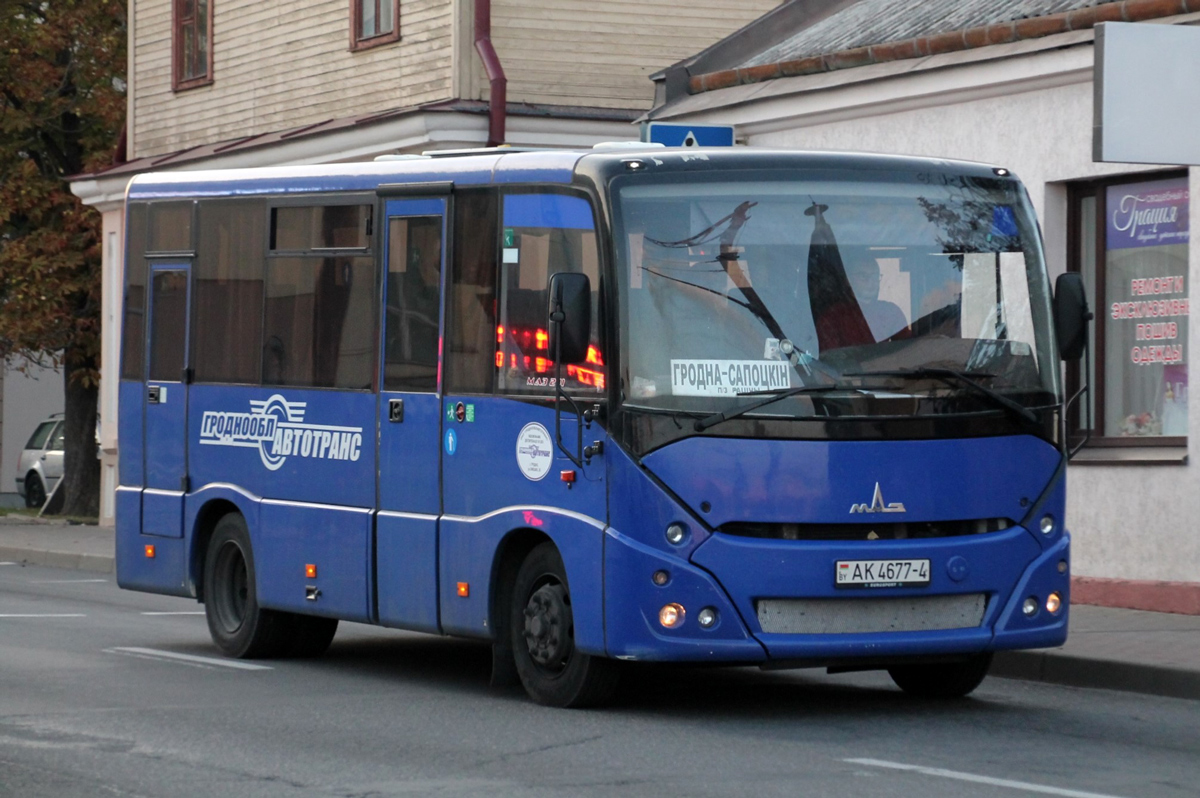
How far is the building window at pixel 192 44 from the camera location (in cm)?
2934

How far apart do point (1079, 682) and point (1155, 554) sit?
3.37 metres

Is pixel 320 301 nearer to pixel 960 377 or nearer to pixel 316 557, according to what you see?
pixel 316 557

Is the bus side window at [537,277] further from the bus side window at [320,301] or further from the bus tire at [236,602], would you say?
the bus tire at [236,602]

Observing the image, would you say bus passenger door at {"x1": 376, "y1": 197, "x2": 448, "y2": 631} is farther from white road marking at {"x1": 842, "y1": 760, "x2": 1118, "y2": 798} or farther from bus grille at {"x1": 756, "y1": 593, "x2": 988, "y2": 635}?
white road marking at {"x1": 842, "y1": 760, "x2": 1118, "y2": 798}

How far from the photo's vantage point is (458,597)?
36.9ft

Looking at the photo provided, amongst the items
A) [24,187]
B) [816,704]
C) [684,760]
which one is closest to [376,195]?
[816,704]

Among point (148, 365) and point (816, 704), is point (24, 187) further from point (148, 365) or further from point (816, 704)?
point (816, 704)

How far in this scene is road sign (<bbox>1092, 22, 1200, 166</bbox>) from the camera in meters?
12.3

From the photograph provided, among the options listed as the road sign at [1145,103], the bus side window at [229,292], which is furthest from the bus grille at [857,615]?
the bus side window at [229,292]

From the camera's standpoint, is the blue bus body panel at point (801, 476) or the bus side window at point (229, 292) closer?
the blue bus body panel at point (801, 476)

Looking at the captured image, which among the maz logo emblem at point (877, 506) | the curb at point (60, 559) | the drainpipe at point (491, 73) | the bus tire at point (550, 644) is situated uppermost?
the drainpipe at point (491, 73)

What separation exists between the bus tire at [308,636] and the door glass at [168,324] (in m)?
1.79

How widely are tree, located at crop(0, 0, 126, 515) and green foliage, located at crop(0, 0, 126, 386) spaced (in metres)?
0.01

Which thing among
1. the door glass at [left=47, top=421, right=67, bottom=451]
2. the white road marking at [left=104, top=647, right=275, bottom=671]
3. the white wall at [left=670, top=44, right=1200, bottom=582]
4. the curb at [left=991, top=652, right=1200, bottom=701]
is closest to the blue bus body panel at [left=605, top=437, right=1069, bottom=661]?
the curb at [left=991, top=652, right=1200, bottom=701]
